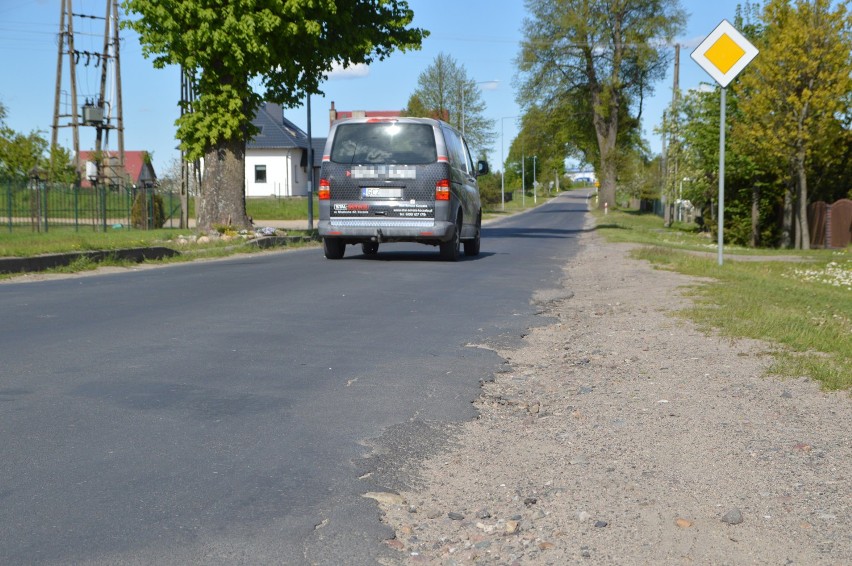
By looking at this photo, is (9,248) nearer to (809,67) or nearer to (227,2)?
(227,2)

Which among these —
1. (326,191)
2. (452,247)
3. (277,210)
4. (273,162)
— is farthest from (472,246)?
(273,162)

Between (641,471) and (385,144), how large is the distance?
12.0 m

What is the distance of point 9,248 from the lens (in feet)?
51.3

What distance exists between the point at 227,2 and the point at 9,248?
8.45m

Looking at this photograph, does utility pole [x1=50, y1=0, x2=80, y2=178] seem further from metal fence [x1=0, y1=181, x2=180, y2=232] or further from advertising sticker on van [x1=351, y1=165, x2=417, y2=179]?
advertising sticker on van [x1=351, y1=165, x2=417, y2=179]

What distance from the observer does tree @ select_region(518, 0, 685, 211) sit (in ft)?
187

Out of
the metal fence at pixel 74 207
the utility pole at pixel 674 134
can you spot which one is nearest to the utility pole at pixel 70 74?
the metal fence at pixel 74 207

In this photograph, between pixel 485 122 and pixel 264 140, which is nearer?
pixel 485 122

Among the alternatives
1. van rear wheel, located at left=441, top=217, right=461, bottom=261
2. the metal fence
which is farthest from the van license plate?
the metal fence

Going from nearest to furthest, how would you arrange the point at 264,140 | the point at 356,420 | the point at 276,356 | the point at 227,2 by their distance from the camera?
1. the point at 356,420
2. the point at 276,356
3. the point at 227,2
4. the point at 264,140

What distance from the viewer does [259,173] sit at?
79.8 m

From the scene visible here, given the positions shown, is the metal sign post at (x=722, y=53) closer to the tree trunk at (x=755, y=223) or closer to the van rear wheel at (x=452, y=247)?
the van rear wheel at (x=452, y=247)

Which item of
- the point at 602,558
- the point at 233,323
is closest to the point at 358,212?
the point at 233,323

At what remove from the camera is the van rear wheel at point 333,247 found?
16828mm
